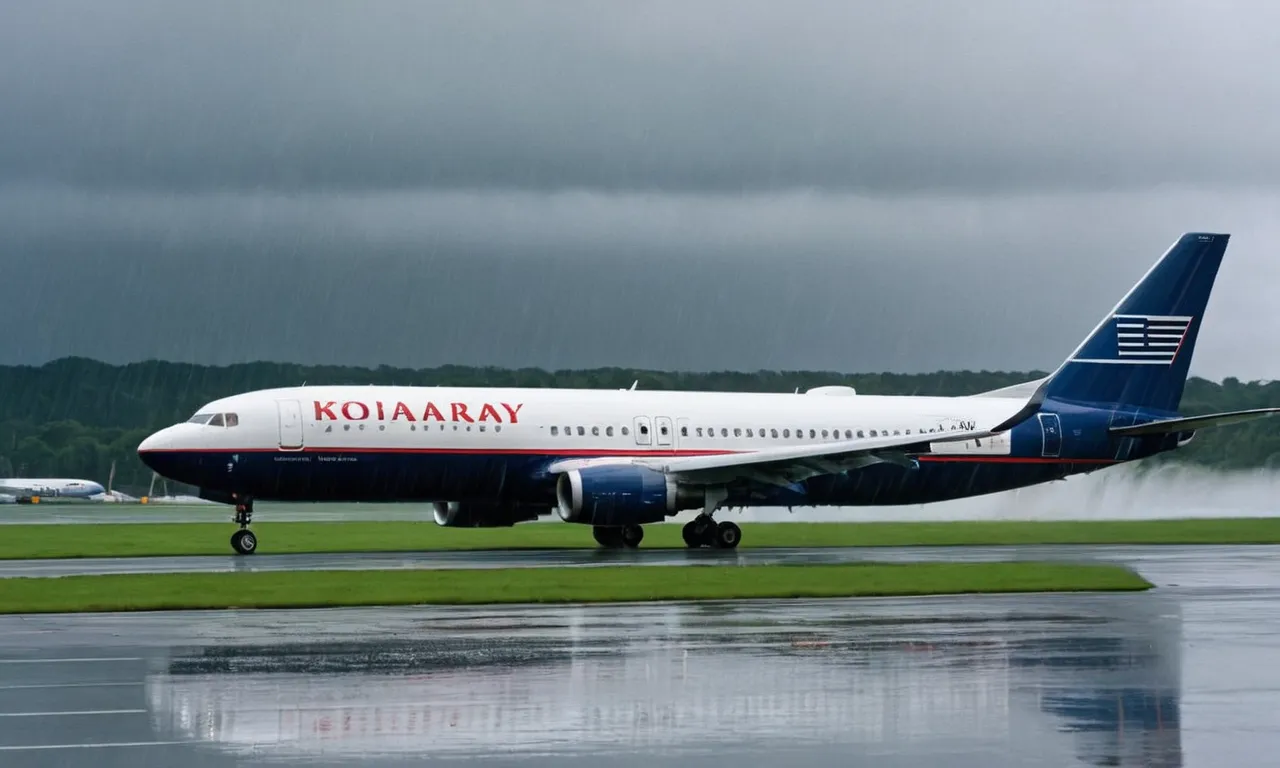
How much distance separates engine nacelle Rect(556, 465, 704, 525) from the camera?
128 feet

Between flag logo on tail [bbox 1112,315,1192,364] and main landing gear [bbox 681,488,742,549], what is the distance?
49.9ft

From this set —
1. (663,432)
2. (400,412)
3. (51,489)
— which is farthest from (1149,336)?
(51,489)

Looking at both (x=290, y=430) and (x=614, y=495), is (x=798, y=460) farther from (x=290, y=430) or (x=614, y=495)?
(x=290, y=430)

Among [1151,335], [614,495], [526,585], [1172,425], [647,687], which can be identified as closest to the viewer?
[647,687]

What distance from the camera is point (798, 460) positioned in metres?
40.6

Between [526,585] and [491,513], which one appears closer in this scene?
[526,585]

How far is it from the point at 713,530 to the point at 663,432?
10.9 feet

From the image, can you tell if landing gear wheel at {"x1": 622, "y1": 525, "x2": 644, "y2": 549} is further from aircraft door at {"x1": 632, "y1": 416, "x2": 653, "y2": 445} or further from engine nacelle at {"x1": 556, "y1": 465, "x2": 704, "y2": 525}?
engine nacelle at {"x1": 556, "y1": 465, "x2": 704, "y2": 525}

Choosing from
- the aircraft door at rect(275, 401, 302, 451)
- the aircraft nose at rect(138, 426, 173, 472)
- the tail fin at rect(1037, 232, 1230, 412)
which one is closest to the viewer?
the aircraft nose at rect(138, 426, 173, 472)

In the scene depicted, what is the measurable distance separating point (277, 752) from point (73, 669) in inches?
212

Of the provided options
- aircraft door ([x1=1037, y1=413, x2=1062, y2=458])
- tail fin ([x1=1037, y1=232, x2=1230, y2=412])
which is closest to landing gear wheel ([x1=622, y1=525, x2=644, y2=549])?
aircraft door ([x1=1037, y1=413, x2=1062, y2=458])

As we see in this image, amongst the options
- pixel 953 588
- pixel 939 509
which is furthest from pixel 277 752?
pixel 939 509

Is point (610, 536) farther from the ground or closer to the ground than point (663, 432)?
closer to the ground

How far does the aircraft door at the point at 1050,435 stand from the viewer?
47531 mm
